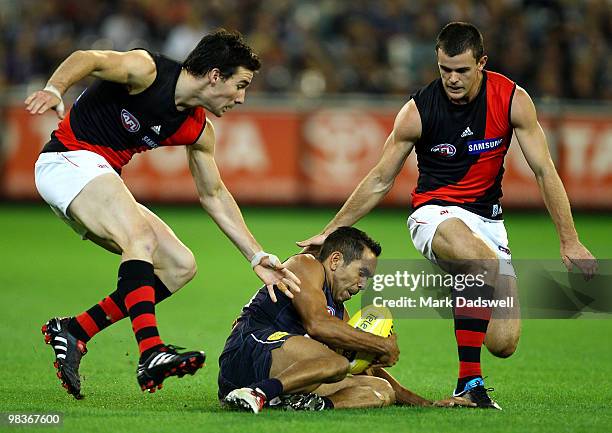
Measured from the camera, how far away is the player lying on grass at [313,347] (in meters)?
6.45

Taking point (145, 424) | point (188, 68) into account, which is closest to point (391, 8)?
point (188, 68)

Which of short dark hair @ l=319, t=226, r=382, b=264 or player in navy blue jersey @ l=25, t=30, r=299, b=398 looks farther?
short dark hair @ l=319, t=226, r=382, b=264

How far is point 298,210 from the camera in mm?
19078

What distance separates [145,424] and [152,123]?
2088mm

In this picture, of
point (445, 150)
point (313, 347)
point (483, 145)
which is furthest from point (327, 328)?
point (483, 145)

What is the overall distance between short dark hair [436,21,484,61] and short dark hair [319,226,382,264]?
1.35 meters

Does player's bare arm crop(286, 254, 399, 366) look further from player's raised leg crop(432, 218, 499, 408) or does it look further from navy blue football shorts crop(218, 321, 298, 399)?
player's raised leg crop(432, 218, 499, 408)

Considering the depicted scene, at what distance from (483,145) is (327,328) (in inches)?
73.6

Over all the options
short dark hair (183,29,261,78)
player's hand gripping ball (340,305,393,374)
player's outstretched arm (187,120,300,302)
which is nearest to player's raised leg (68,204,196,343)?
player's outstretched arm (187,120,300,302)

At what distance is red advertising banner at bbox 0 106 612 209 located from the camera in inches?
729

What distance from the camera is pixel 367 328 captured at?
22.4 feet

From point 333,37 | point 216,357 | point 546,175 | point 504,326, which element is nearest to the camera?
point 546,175

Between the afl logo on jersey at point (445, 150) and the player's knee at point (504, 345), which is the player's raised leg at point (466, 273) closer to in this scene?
the player's knee at point (504, 345)

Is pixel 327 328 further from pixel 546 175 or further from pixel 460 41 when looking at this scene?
pixel 460 41
